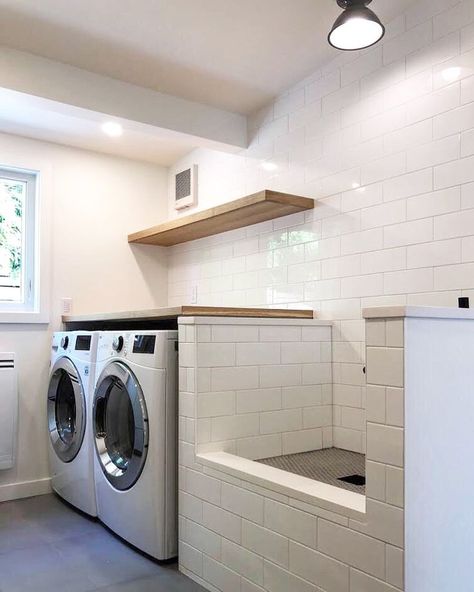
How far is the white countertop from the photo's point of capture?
146 cm

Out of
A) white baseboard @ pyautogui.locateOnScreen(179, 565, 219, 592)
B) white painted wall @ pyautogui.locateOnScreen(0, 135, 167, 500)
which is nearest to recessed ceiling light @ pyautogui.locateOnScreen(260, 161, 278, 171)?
white painted wall @ pyautogui.locateOnScreen(0, 135, 167, 500)

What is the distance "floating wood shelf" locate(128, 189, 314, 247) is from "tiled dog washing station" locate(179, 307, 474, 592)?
0.68m

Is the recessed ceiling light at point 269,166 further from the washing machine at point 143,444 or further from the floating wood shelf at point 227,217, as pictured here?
the washing machine at point 143,444

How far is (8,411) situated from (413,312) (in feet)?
8.86

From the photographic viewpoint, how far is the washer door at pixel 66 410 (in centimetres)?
301

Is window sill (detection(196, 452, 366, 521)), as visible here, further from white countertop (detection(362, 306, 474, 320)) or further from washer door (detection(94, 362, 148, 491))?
white countertop (detection(362, 306, 474, 320))

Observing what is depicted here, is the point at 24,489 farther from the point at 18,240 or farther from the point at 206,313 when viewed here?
the point at 206,313

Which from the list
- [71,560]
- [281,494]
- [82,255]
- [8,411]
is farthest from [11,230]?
[281,494]

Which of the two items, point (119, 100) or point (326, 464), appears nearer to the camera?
point (326, 464)

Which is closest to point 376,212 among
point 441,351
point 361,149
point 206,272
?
point 361,149

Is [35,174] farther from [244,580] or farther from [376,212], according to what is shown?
[244,580]

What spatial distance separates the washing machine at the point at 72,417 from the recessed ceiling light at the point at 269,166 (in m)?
1.41

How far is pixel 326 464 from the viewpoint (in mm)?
2334

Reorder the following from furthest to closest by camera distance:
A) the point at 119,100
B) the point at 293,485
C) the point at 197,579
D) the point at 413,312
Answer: the point at 119,100 < the point at 197,579 < the point at 293,485 < the point at 413,312
